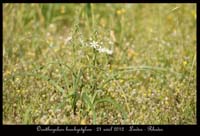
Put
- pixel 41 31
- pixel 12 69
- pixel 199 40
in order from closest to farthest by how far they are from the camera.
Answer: pixel 12 69 → pixel 199 40 → pixel 41 31

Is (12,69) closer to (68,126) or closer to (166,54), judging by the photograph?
(68,126)

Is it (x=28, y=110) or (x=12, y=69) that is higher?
(x=12, y=69)

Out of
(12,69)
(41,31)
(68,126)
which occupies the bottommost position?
(68,126)

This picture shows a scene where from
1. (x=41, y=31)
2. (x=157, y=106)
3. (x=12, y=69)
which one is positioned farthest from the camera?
(x=41, y=31)

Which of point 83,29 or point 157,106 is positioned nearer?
point 157,106

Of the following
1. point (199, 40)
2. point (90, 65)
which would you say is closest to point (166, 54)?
point (199, 40)

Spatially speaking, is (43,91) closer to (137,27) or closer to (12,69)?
(12,69)
